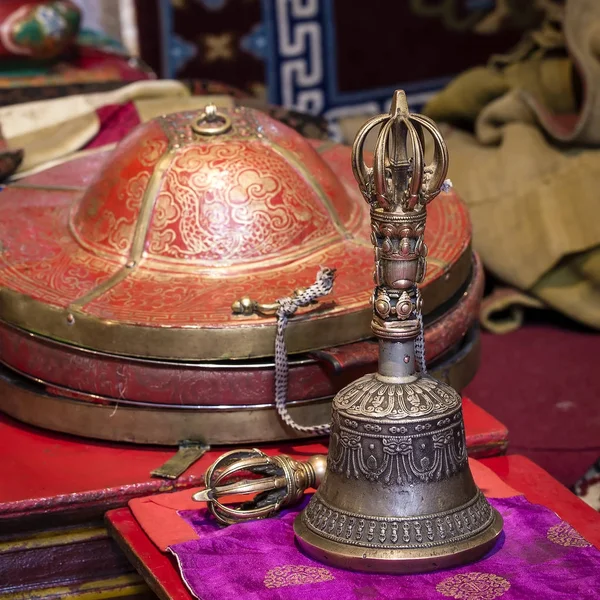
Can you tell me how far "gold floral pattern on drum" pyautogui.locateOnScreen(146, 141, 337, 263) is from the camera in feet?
6.51

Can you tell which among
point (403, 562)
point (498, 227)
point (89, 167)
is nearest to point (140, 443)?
point (403, 562)

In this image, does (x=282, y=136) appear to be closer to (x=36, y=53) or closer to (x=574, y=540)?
(x=574, y=540)

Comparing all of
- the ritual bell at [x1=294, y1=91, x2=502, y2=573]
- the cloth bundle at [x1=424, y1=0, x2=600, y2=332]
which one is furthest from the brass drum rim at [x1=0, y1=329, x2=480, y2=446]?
the cloth bundle at [x1=424, y1=0, x2=600, y2=332]

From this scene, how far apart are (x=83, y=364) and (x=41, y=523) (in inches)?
10.2

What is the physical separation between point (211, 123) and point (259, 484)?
29.8 inches

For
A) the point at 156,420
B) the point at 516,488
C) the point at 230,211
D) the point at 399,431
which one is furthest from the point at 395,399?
the point at 230,211

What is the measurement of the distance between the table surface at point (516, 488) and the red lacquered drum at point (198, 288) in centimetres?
21

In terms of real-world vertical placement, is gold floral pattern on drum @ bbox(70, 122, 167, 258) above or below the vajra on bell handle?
above

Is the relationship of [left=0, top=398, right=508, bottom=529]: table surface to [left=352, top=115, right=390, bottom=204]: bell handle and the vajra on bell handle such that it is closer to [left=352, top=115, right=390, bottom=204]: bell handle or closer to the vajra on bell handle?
the vajra on bell handle

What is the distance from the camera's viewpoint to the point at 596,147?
3152 mm

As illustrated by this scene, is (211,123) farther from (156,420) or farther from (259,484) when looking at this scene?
(259,484)

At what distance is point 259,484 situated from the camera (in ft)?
5.18

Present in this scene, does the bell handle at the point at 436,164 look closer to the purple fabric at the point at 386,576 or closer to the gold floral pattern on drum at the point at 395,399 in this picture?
the gold floral pattern on drum at the point at 395,399

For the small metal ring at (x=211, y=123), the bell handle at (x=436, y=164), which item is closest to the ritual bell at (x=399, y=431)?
the bell handle at (x=436, y=164)
